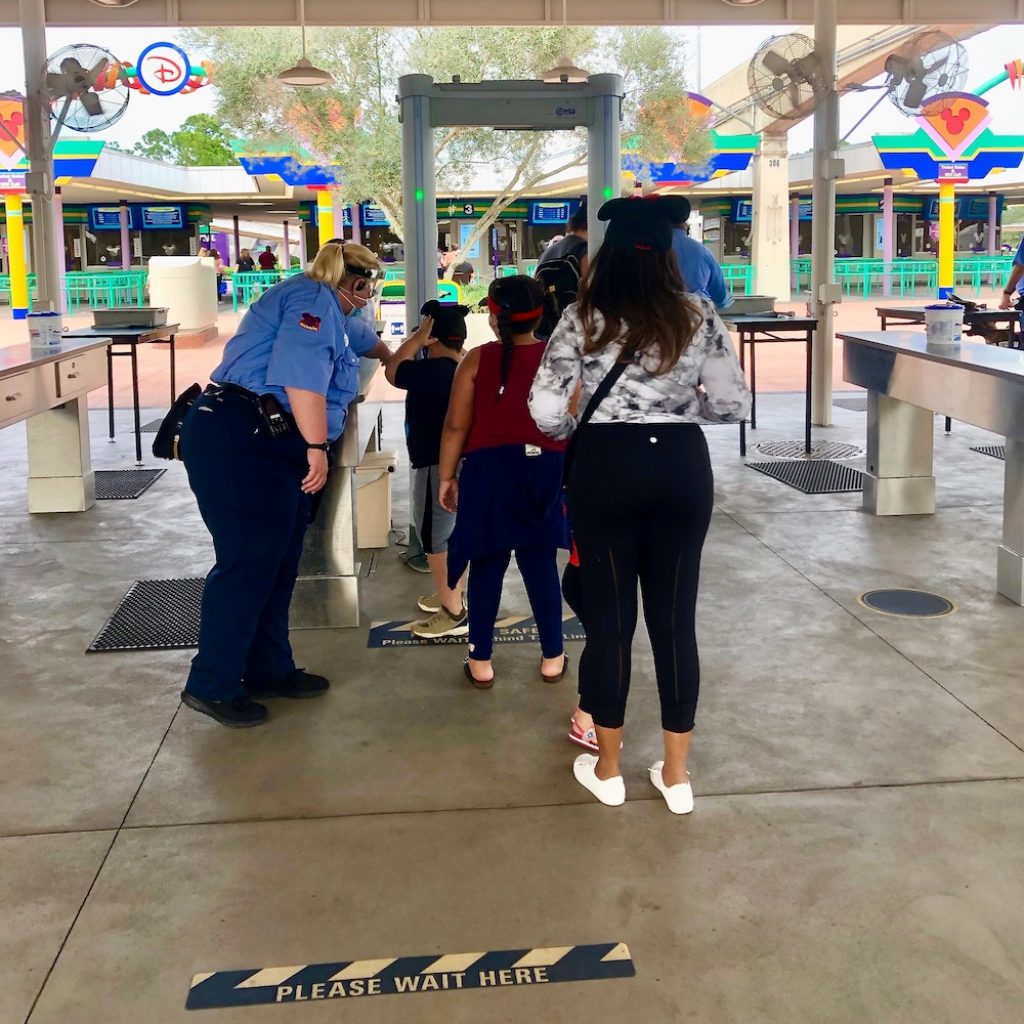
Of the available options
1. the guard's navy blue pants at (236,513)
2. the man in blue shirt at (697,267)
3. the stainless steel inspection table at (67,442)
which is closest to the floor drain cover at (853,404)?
the man in blue shirt at (697,267)

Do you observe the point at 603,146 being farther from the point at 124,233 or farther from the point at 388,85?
the point at 124,233

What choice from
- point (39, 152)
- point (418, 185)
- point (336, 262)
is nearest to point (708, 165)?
point (39, 152)

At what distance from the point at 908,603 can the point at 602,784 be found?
2326 mm

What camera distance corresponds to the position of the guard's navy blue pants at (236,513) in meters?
3.61

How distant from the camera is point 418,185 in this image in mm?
5992

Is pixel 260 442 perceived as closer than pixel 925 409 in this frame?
Yes

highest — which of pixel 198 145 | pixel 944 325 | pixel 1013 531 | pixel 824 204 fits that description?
pixel 198 145

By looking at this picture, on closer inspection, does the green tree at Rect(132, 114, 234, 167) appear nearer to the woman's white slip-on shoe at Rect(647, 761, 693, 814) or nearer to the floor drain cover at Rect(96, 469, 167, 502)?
the floor drain cover at Rect(96, 469, 167, 502)

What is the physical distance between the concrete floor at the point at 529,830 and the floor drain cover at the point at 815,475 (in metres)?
2.32

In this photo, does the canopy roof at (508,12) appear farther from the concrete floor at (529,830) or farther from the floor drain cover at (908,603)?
the floor drain cover at (908,603)

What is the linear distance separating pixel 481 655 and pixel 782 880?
1.60 m

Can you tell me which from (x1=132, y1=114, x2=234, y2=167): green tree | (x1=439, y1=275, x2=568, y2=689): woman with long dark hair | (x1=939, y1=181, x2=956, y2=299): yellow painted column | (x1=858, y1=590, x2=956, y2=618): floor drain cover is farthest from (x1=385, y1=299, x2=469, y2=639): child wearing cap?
(x1=132, y1=114, x2=234, y2=167): green tree

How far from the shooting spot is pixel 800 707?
12.9ft

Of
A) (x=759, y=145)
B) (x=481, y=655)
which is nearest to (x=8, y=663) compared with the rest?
(x=481, y=655)
